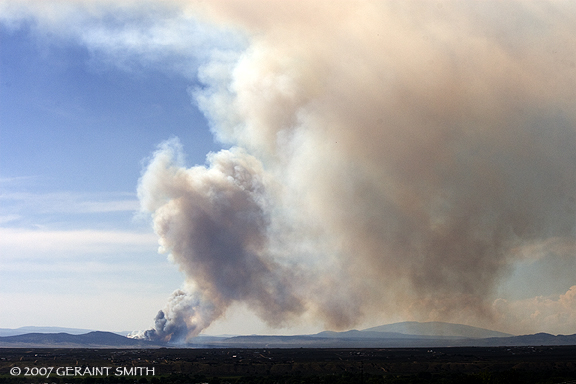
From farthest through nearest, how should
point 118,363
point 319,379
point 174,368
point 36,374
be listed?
1. point 118,363
2. point 174,368
3. point 36,374
4. point 319,379

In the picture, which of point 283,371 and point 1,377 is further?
point 283,371

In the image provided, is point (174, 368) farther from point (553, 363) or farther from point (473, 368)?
point (553, 363)

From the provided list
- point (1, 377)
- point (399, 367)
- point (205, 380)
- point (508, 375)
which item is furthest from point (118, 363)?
point (508, 375)

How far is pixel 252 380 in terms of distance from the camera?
415ft

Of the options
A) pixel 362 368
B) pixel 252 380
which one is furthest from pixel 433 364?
pixel 252 380

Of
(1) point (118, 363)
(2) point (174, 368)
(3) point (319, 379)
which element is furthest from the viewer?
(1) point (118, 363)

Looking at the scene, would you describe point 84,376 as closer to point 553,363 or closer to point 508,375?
point 508,375

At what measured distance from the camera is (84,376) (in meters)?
138

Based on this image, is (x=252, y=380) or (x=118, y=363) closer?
(x=252, y=380)

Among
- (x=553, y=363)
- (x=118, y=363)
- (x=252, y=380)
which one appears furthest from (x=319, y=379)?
(x=553, y=363)

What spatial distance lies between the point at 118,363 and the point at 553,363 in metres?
132

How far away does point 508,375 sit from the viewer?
4862 inches

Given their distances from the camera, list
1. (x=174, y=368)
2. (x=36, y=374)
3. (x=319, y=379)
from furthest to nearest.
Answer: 1. (x=174, y=368)
2. (x=36, y=374)
3. (x=319, y=379)

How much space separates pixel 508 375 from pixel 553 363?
182ft
